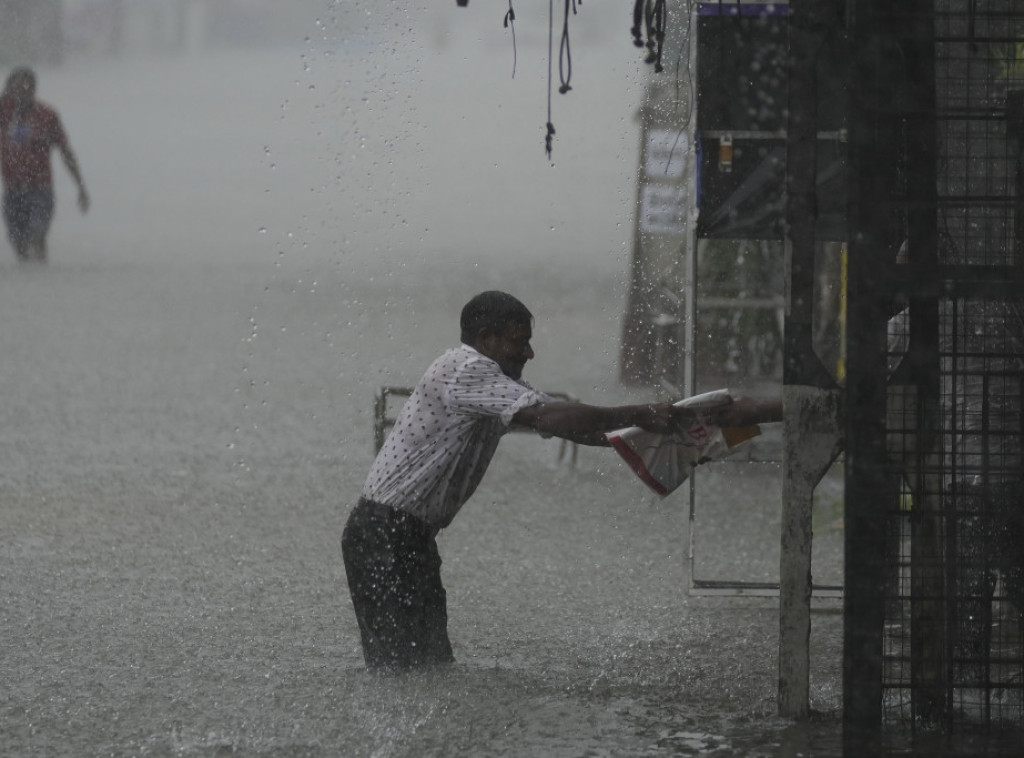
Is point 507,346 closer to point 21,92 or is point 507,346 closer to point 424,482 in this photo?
point 424,482

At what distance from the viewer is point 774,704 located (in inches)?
185

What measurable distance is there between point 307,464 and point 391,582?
4827 millimetres

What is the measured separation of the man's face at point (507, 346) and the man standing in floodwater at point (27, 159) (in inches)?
503

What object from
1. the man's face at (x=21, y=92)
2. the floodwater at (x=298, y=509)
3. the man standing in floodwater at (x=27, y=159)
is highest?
the man's face at (x=21, y=92)

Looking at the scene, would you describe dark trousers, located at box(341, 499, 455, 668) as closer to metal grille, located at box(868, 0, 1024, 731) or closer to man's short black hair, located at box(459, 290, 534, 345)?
man's short black hair, located at box(459, 290, 534, 345)

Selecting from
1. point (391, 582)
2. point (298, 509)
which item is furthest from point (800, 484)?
point (298, 509)

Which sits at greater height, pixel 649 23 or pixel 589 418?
pixel 649 23

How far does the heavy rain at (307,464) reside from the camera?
477 centimetres

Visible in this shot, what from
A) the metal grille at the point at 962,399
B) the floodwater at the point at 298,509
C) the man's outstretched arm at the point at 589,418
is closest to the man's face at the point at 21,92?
the floodwater at the point at 298,509

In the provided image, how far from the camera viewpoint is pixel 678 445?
16.0 feet

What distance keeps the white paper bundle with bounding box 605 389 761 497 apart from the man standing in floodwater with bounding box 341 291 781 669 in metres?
0.12

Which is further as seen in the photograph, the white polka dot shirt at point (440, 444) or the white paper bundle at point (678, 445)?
the white polka dot shirt at point (440, 444)

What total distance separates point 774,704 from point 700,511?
3.68m

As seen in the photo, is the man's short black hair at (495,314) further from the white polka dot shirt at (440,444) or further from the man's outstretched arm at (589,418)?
the man's outstretched arm at (589,418)
